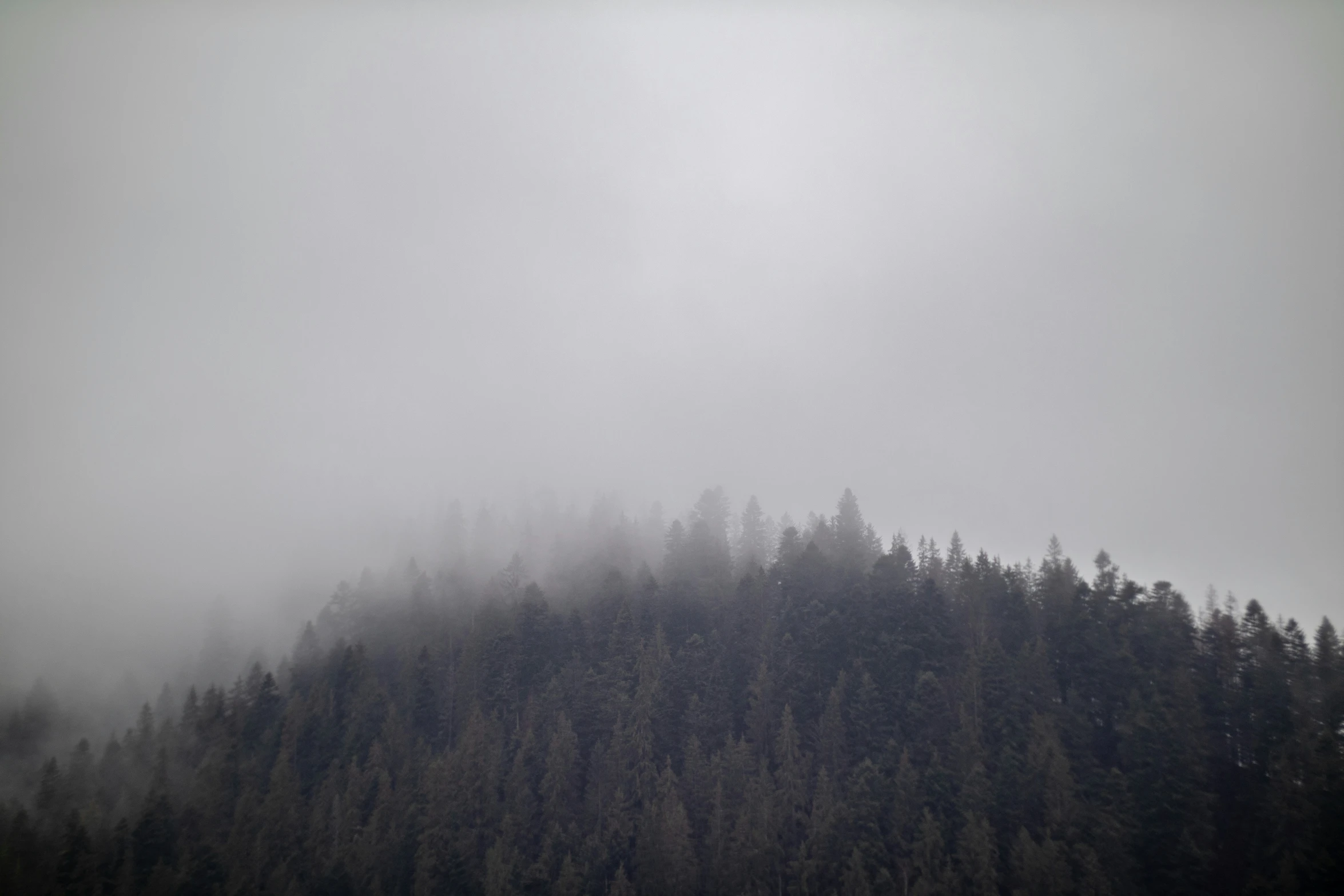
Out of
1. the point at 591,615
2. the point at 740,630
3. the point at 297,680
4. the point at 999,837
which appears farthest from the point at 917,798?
the point at 297,680

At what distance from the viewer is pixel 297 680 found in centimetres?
10962

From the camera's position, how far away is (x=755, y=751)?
278 ft

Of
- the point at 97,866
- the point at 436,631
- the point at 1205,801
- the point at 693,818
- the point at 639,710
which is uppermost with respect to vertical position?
the point at 436,631

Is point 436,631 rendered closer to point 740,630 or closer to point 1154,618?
point 740,630

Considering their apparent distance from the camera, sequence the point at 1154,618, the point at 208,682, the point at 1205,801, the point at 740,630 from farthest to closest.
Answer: the point at 208,682 < the point at 740,630 < the point at 1154,618 < the point at 1205,801

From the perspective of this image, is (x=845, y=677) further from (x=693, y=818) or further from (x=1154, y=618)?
(x=1154, y=618)

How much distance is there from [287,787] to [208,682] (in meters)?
47.0

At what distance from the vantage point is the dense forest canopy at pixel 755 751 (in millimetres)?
67562

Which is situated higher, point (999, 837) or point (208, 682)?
point (208, 682)

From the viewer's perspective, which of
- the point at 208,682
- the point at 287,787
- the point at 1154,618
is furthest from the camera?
the point at 208,682

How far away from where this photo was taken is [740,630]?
3903 inches

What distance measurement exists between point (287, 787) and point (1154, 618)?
114 meters

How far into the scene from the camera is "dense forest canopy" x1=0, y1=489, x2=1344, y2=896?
67562 mm

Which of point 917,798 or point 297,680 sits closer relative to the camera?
point 917,798
